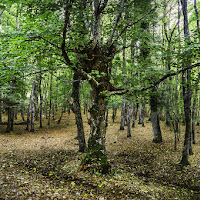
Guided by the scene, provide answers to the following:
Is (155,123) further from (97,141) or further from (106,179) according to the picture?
(106,179)

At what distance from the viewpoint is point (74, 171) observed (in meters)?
6.06

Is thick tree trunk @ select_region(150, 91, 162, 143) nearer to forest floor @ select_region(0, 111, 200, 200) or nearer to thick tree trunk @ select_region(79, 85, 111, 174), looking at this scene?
forest floor @ select_region(0, 111, 200, 200)

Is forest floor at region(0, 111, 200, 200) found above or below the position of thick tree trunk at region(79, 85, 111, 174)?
below

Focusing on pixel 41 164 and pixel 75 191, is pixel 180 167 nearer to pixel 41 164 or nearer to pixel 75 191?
pixel 75 191

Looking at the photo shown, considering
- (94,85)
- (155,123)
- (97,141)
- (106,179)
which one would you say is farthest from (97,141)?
(155,123)

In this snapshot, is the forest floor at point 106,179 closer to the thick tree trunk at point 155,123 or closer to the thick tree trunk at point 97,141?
the thick tree trunk at point 97,141

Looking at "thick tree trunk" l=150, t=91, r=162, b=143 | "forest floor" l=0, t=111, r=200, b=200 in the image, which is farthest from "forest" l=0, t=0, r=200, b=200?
"thick tree trunk" l=150, t=91, r=162, b=143

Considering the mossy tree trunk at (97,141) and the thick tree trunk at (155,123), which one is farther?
the thick tree trunk at (155,123)

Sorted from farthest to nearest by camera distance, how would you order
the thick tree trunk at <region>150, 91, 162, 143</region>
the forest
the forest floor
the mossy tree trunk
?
the thick tree trunk at <region>150, 91, 162, 143</region>
the mossy tree trunk
the forest
the forest floor

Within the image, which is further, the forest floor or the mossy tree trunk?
the mossy tree trunk

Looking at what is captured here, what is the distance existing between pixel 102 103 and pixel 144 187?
149 inches

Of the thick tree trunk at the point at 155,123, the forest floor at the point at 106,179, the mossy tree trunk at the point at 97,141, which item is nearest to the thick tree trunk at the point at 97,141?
the mossy tree trunk at the point at 97,141

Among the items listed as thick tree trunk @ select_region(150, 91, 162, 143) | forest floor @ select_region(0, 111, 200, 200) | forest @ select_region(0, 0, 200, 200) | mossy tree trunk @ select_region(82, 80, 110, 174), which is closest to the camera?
forest floor @ select_region(0, 111, 200, 200)

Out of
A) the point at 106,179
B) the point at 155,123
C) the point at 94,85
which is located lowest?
the point at 106,179
